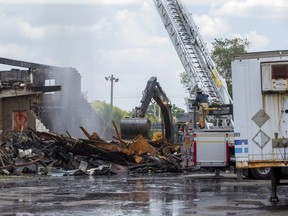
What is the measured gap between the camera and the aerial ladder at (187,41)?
145 ft

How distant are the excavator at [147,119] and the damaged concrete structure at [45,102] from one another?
926cm

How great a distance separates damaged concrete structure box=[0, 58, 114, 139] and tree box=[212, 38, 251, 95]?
1341 centimetres

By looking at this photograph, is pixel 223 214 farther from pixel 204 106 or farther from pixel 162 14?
pixel 162 14

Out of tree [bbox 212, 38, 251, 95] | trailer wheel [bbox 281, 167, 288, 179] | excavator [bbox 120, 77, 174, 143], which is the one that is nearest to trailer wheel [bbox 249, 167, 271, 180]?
trailer wheel [bbox 281, 167, 288, 179]

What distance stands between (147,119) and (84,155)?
4774 millimetres

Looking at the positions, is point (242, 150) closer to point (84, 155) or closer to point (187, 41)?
point (84, 155)

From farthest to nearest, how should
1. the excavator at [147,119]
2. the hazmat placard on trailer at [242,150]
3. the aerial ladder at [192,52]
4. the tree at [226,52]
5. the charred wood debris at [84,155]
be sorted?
the tree at [226,52], the aerial ladder at [192,52], the excavator at [147,119], the charred wood debris at [84,155], the hazmat placard on trailer at [242,150]

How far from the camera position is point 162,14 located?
153 ft

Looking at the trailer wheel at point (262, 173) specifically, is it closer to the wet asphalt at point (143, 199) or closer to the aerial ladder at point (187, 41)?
the wet asphalt at point (143, 199)

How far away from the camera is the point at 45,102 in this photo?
44.2 meters

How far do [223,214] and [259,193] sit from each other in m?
4.39

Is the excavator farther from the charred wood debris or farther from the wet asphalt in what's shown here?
the wet asphalt

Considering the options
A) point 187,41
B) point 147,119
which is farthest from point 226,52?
point 147,119

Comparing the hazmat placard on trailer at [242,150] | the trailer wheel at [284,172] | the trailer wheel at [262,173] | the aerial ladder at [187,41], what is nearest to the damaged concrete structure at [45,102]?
the aerial ladder at [187,41]
